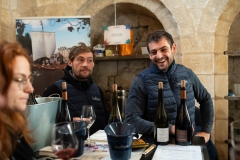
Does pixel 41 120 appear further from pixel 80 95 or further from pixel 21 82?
pixel 80 95

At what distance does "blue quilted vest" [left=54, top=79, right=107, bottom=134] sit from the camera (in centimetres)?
197

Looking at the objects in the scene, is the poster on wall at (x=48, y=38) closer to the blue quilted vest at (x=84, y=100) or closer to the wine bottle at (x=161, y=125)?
the blue quilted vest at (x=84, y=100)

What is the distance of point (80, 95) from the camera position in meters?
2.04

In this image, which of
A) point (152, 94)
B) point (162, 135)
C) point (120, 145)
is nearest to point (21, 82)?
point (120, 145)

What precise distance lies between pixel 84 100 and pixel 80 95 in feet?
0.17

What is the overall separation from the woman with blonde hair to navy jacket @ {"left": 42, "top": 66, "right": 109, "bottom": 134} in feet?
3.51

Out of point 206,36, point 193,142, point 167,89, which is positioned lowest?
point 193,142

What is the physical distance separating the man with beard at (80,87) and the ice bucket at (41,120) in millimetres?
852

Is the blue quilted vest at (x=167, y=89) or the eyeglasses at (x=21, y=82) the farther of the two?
the blue quilted vest at (x=167, y=89)

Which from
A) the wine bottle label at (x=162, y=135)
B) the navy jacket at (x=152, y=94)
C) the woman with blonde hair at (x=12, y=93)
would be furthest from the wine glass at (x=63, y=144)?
the navy jacket at (x=152, y=94)

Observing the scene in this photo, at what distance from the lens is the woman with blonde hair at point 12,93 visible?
76 centimetres

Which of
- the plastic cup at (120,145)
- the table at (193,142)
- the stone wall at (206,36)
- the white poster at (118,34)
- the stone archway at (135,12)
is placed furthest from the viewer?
the white poster at (118,34)

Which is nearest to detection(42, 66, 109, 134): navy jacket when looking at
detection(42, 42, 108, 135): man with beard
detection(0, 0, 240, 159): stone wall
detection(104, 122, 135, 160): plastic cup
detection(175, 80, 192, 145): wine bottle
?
detection(42, 42, 108, 135): man with beard

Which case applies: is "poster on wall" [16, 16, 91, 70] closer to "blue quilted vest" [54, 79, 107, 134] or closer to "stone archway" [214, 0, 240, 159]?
"blue quilted vest" [54, 79, 107, 134]
